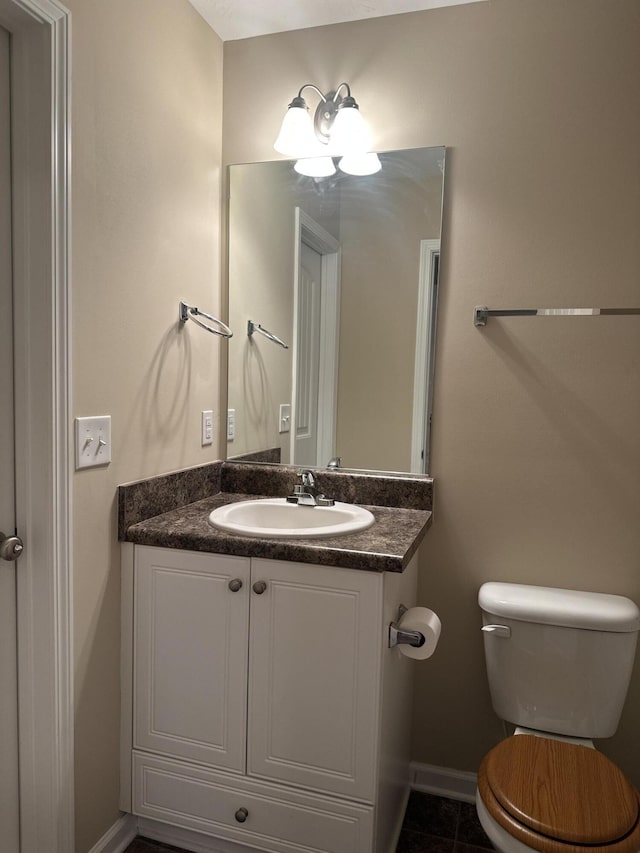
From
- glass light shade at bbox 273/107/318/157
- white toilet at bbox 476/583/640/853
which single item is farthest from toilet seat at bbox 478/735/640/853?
glass light shade at bbox 273/107/318/157

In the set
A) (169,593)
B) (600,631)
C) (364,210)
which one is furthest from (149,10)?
(600,631)

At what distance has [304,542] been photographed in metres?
1.43

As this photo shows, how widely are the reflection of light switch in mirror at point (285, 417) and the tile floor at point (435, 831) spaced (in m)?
1.24

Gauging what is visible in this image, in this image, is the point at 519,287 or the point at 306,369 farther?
the point at 306,369

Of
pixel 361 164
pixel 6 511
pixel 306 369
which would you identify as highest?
pixel 361 164

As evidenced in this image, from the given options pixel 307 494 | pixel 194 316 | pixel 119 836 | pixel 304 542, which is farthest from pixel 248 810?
pixel 194 316

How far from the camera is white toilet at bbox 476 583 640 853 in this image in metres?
1.27

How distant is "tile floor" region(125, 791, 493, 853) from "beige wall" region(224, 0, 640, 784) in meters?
0.13

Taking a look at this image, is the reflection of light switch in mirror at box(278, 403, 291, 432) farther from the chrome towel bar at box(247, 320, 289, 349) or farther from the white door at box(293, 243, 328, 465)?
the chrome towel bar at box(247, 320, 289, 349)

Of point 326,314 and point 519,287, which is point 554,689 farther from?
point 326,314

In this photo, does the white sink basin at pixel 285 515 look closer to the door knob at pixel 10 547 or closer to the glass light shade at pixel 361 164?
the door knob at pixel 10 547

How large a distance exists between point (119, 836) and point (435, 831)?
2.91ft

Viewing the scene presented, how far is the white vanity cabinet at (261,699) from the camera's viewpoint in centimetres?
140

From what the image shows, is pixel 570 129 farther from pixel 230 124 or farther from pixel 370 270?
pixel 230 124
